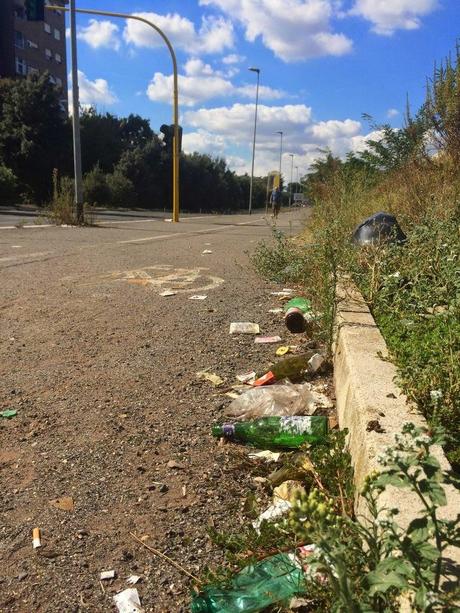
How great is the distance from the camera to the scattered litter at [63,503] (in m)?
2.08

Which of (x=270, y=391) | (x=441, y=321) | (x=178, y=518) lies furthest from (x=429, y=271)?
(x=178, y=518)

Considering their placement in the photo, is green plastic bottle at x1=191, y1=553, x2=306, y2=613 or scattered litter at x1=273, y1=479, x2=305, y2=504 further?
scattered litter at x1=273, y1=479, x2=305, y2=504

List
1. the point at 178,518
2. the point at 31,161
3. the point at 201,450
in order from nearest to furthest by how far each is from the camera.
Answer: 1. the point at 178,518
2. the point at 201,450
3. the point at 31,161

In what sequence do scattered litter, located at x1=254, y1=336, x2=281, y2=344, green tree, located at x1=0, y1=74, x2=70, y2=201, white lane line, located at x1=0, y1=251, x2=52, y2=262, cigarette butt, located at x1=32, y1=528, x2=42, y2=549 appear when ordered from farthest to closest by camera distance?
1. green tree, located at x1=0, y1=74, x2=70, y2=201
2. white lane line, located at x1=0, y1=251, x2=52, y2=262
3. scattered litter, located at x1=254, y1=336, x2=281, y2=344
4. cigarette butt, located at x1=32, y1=528, x2=42, y2=549

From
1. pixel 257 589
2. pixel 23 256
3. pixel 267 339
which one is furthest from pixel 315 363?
pixel 23 256

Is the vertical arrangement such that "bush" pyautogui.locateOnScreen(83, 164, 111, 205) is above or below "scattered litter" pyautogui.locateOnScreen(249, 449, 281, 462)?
above

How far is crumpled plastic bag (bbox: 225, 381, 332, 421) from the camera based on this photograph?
2881 millimetres

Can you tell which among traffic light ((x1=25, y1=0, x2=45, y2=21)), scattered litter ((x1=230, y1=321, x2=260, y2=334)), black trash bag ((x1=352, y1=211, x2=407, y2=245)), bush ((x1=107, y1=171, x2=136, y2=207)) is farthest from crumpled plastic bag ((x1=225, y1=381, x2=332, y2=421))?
bush ((x1=107, y1=171, x2=136, y2=207))

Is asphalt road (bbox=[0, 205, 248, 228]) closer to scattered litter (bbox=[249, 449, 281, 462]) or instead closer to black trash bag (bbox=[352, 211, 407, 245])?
black trash bag (bbox=[352, 211, 407, 245])

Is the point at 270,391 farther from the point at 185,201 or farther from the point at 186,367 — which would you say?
the point at 185,201

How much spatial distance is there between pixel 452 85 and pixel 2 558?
789cm

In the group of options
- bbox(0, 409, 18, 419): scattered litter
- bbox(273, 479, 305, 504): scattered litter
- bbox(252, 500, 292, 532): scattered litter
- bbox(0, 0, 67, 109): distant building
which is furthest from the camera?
bbox(0, 0, 67, 109): distant building

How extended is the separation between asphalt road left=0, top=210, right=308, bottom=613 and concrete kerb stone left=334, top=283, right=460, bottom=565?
0.53 metres

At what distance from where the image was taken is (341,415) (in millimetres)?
2555
